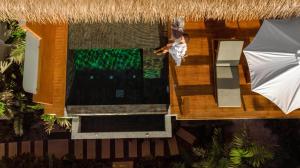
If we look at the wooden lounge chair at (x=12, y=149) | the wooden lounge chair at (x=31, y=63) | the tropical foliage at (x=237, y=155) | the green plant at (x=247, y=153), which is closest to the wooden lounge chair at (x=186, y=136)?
the tropical foliage at (x=237, y=155)

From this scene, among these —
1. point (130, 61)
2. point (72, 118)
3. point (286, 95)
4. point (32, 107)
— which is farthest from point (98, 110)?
point (286, 95)

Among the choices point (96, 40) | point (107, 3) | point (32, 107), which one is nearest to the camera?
point (107, 3)

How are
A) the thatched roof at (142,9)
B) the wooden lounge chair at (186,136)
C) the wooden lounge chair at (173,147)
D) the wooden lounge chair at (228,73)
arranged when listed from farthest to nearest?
1. the wooden lounge chair at (186,136)
2. the wooden lounge chair at (173,147)
3. the wooden lounge chair at (228,73)
4. the thatched roof at (142,9)

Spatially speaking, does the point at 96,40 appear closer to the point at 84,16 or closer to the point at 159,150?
the point at 84,16

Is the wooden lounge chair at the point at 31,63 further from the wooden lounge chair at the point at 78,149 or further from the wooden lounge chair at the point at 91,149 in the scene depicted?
the wooden lounge chair at the point at 91,149

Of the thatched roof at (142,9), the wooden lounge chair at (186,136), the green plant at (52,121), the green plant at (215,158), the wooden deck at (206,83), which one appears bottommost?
the green plant at (215,158)

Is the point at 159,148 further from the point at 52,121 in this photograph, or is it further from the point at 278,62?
the point at 278,62
